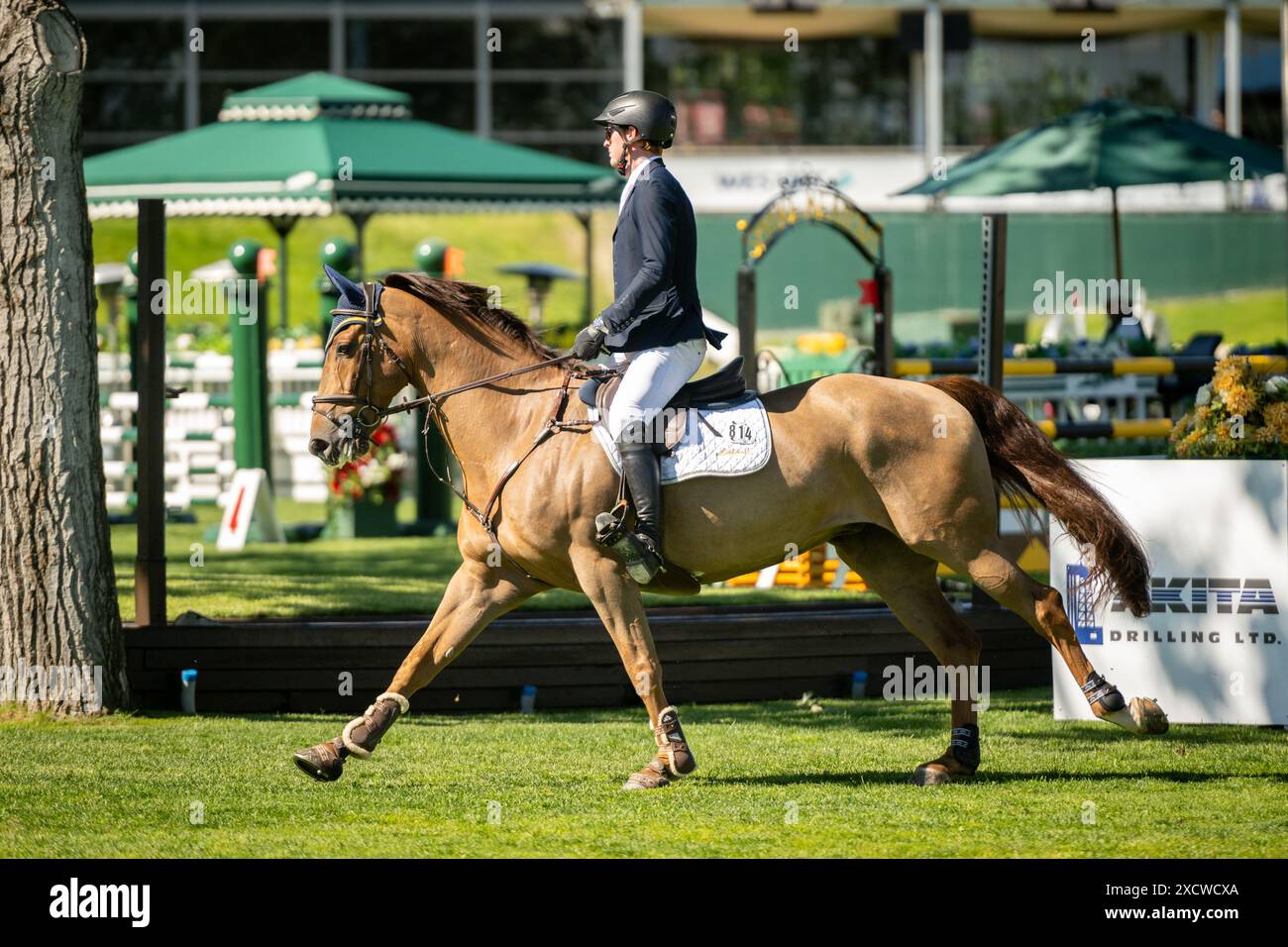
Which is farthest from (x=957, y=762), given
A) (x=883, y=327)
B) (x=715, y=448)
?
(x=883, y=327)

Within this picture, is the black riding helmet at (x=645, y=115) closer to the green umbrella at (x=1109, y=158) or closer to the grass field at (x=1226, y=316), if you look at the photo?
the green umbrella at (x=1109, y=158)

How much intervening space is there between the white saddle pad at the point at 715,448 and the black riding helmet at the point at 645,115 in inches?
43.1

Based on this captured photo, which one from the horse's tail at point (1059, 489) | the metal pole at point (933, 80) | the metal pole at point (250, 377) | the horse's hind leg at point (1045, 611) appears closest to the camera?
the horse's hind leg at point (1045, 611)

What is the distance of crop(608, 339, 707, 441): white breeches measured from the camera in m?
6.51

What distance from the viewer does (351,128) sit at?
15711mm

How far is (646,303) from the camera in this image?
6.50 meters

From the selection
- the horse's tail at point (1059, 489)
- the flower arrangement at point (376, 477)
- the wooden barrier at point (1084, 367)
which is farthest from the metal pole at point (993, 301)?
the flower arrangement at point (376, 477)

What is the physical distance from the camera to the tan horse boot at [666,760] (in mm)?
6504

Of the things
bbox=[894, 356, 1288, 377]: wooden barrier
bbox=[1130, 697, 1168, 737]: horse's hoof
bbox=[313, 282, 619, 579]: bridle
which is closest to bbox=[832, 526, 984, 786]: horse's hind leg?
bbox=[1130, 697, 1168, 737]: horse's hoof

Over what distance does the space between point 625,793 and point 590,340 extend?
1.72m

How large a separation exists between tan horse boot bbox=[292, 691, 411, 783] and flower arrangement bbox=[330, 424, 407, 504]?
8.22 metres

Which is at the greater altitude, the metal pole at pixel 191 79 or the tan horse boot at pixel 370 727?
the metal pole at pixel 191 79
